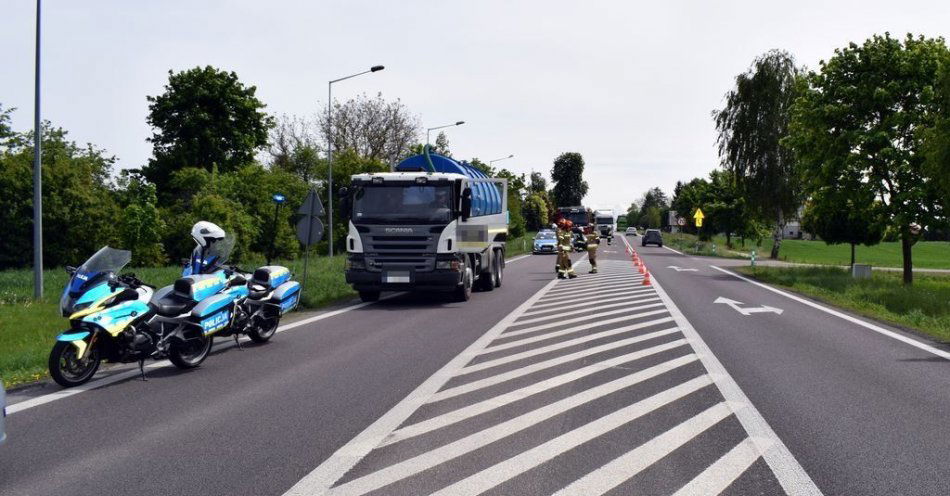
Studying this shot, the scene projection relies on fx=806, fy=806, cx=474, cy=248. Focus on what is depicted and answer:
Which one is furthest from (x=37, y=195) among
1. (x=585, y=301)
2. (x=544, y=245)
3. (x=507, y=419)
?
(x=544, y=245)

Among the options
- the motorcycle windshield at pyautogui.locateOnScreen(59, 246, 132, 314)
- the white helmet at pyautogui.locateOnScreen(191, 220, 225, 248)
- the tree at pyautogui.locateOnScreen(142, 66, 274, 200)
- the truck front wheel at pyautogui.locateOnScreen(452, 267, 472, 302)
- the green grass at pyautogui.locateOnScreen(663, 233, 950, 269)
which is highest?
the tree at pyautogui.locateOnScreen(142, 66, 274, 200)

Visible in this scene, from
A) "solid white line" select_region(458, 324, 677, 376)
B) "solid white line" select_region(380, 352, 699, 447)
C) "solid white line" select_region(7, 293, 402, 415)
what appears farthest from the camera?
"solid white line" select_region(458, 324, 677, 376)

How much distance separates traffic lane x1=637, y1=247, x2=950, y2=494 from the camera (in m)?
5.23

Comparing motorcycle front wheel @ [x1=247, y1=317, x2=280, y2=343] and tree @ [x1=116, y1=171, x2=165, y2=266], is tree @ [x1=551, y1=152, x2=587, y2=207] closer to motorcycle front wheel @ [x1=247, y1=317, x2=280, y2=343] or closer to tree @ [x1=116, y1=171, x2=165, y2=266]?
tree @ [x1=116, y1=171, x2=165, y2=266]

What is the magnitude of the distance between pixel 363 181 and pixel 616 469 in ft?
41.0

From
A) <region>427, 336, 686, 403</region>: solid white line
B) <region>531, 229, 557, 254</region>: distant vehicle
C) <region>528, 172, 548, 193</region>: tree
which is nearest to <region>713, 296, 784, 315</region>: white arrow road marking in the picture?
<region>427, 336, 686, 403</region>: solid white line

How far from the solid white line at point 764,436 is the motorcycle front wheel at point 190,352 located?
5.66 meters

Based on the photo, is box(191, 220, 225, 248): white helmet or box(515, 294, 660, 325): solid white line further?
box(515, 294, 660, 325): solid white line

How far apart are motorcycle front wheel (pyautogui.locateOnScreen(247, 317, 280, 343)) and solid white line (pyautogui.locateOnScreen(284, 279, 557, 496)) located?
9.52ft

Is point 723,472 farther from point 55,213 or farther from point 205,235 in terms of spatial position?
point 55,213

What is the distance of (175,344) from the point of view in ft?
28.7

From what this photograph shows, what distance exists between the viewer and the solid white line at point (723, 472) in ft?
15.7

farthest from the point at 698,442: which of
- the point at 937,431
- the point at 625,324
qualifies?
the point at 625,324

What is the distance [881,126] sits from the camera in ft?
90.8
